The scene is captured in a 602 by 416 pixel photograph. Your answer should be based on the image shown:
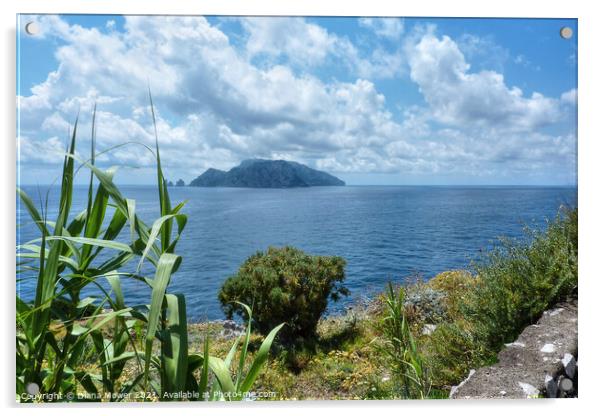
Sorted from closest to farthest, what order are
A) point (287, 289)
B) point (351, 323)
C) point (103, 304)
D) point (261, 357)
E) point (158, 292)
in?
point (158, 292), point (103, 304), point (261, 357), point (351, 323), point (287, 289)

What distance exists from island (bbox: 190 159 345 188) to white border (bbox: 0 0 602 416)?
3.13 ft

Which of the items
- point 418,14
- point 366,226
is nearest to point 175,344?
point 366,226

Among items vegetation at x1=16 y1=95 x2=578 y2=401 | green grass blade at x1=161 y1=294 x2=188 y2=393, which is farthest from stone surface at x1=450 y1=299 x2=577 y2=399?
green grass blade at x1=161 y1=294 x2=188 y2=393

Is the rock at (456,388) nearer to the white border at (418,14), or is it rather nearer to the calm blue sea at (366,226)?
the white border at (418,14)

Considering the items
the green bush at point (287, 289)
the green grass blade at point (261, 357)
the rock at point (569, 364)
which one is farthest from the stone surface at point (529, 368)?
the green grass blade at point (261, 357)

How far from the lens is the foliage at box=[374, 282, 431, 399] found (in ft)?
8.59

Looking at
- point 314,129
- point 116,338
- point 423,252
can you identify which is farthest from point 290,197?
point 116,338

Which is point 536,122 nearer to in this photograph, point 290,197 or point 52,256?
point 290,197

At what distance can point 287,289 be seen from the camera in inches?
145

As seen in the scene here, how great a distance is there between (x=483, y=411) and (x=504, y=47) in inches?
88.2

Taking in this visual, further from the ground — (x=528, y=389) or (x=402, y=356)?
(x=402, y=356)

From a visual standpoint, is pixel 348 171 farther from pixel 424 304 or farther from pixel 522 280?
pixel 522 280

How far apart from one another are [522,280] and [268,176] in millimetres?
1815
